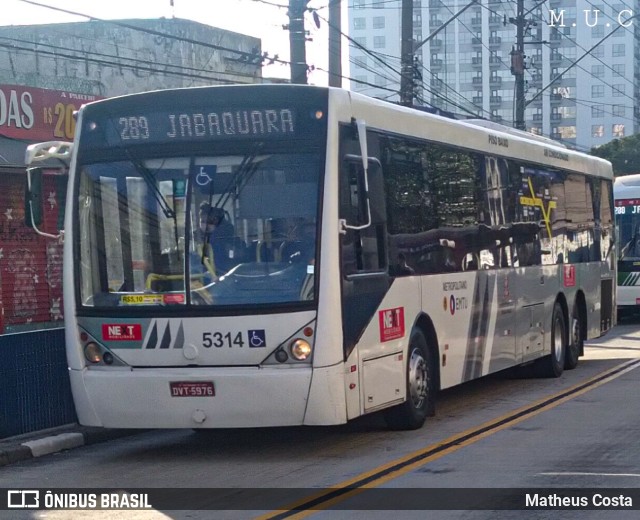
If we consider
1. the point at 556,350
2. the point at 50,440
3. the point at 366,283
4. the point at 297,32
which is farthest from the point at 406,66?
the point at 50,440

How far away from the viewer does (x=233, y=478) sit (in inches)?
374

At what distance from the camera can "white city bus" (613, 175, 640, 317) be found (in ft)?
93.8

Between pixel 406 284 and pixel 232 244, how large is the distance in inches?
88.6

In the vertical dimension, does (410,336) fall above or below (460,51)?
below

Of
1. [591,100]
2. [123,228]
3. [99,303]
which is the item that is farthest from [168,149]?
[591,100]

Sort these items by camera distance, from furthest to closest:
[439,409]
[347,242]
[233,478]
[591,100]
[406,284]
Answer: [591,100]
[439,409]
[406,284]
[347,242]
[233,478]

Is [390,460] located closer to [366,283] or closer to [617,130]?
[366,283]

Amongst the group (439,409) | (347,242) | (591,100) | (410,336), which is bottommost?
(439,409)

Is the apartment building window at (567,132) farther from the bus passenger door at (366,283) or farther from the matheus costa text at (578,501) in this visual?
the matheus costa text at (578,501)

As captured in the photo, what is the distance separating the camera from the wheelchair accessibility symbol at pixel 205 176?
398 inches

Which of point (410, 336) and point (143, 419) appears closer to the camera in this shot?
point (143, 419)

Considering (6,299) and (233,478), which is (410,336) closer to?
(233,478)

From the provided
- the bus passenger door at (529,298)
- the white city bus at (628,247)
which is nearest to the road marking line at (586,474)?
the bus passenger door at (529,298)

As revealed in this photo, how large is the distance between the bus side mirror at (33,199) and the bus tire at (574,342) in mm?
9643
